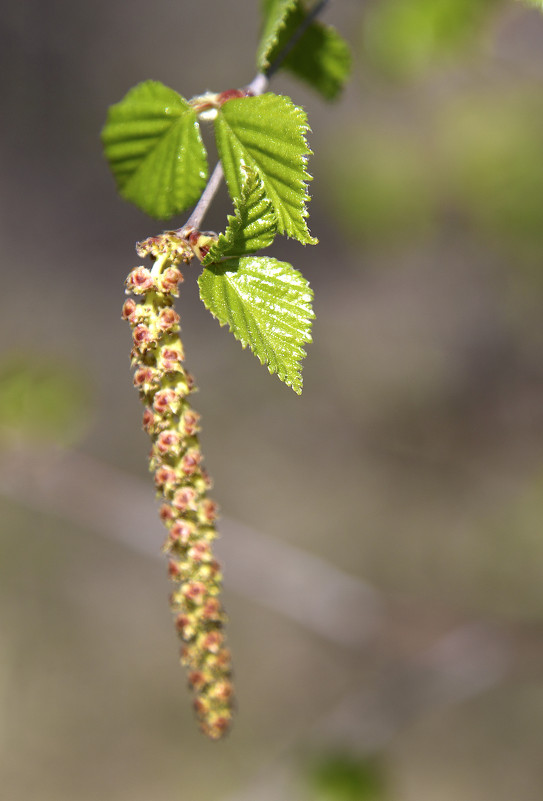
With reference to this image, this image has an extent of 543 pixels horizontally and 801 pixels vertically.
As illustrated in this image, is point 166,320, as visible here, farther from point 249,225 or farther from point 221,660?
point 221,660

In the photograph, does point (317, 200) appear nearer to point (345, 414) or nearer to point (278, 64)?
point (345, 414)

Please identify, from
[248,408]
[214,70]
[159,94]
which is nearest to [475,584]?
[248,408]

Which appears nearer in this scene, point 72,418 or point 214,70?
point 72,418

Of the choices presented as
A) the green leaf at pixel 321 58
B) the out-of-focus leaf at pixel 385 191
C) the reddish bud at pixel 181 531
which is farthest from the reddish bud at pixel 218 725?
the out-of-focus leaf at pixel 385 191

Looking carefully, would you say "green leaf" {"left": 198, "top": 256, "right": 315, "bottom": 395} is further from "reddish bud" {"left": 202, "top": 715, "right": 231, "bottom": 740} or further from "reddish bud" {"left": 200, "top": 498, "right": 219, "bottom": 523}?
"reddish bud" {"left": 202, "top": 715, "right": 231, "bottom": 740}

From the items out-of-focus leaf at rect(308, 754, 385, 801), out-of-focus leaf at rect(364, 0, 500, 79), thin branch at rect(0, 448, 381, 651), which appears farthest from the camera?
thin branch at rect(0, 448, 381, 651)

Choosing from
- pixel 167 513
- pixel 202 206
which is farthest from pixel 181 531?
pixel 202 206

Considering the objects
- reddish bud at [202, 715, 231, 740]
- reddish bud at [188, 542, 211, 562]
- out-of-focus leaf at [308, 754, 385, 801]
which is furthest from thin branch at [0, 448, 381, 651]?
reddish bud at [188, 542, 211, 562]
